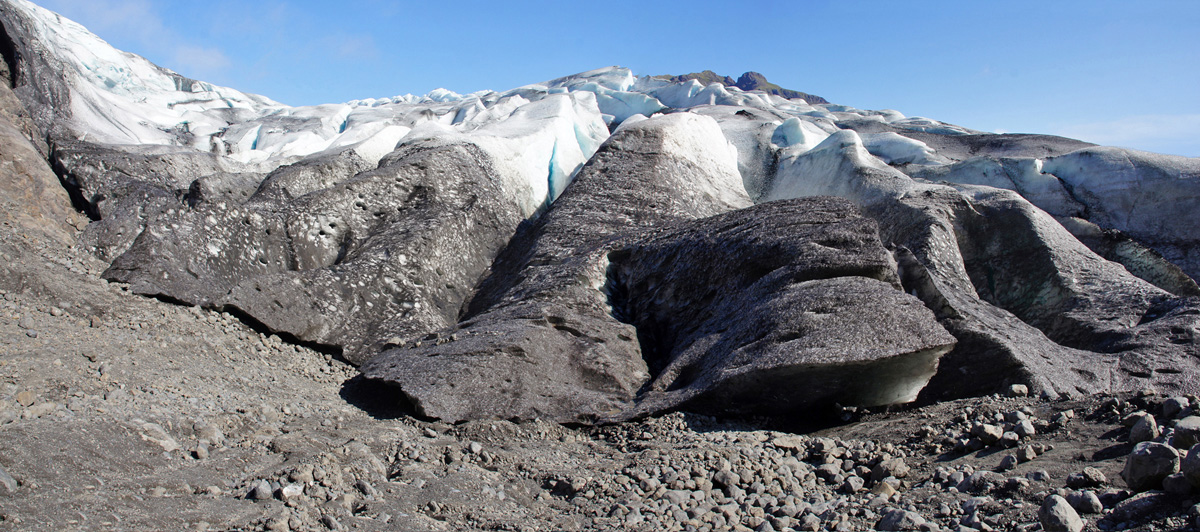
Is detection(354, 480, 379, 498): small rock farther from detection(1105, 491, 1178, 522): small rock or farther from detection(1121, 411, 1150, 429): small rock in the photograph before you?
detection(1121, 411, 1150, 429): small rock

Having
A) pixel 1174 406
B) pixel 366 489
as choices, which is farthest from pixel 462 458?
pixel 1174 406

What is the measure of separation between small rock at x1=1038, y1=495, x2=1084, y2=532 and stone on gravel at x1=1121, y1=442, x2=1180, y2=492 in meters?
0.40

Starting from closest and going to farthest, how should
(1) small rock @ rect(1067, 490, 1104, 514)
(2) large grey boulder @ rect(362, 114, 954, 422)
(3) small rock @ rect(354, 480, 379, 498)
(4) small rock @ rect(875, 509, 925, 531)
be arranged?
(1) small rock @ rect(1067, 490, 1104, 514), (4) small rock @ rect(875, 509, 925, 531), (3) small rock @ rect(354, 480, 379, 498), (2) large grey boulder @ rect(362, 114, 954, 422)

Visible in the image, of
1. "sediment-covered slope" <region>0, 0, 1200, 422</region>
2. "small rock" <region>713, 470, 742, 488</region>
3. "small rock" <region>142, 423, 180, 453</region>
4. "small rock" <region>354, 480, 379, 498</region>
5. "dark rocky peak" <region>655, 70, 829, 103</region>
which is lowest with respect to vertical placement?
"small rock" <region>713, 470, 742, 488</region>

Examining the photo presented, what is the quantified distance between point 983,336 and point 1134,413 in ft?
7.34

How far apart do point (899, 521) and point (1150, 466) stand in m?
1.07

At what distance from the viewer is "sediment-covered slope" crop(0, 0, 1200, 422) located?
235 inches

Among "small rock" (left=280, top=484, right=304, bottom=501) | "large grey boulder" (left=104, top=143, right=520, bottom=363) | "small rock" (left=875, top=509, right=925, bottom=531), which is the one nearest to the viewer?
"small rock" (left=875, top=509, right=925, bottom=531)

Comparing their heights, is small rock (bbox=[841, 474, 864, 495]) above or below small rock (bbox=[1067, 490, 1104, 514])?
below

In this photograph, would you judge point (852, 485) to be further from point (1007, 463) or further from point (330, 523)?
point (330, 523)

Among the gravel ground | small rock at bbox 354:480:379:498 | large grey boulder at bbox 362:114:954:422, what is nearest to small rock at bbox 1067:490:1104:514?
the gravel ground

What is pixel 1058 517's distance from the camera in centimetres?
289

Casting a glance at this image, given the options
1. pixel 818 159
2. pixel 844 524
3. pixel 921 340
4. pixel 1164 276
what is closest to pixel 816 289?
pixel 921 340

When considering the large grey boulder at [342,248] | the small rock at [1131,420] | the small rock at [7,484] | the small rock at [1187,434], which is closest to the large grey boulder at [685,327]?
the large grey boulder at [342,248]
